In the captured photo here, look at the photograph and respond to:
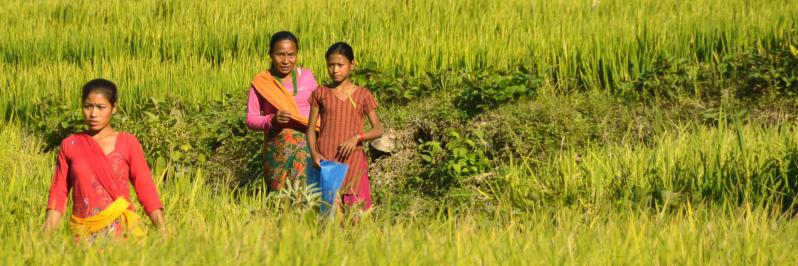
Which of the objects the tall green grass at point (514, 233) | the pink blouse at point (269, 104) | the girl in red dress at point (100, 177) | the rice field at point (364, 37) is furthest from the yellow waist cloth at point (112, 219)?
the rice field at point (364, 37)

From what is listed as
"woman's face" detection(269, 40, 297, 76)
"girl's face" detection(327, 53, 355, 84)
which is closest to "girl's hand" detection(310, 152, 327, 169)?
"girl's face" detection(327, 53, 355, 84)

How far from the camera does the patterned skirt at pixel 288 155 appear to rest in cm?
561

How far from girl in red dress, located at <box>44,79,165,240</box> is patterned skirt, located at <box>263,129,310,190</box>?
1.31 meters

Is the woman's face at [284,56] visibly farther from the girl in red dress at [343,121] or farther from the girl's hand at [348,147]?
the girl's hand at [348,147]

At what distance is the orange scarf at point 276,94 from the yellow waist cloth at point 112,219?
1.41 metres

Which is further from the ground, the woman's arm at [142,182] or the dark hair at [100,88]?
the dark hair at [100,88]

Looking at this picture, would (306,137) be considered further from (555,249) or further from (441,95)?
(441,95)

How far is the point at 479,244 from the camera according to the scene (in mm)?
3941

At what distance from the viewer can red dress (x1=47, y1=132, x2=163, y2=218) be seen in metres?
4.24

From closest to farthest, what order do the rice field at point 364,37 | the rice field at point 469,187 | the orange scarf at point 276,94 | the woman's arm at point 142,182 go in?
the rice field at point 469,187 → the woman's arm at point 142,182 → the orange scarf at point 276,94 → the rice field at point 364,37

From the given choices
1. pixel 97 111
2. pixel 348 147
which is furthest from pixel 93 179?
pixel 348 147

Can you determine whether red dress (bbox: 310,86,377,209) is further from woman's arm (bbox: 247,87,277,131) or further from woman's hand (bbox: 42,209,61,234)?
woman's hand (bbox: 42,209,61,234)

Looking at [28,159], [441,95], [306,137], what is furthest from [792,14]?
[28,159]

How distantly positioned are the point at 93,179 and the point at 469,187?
270 centimetres
